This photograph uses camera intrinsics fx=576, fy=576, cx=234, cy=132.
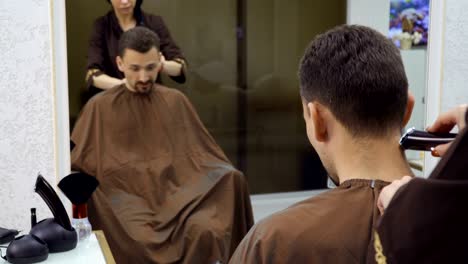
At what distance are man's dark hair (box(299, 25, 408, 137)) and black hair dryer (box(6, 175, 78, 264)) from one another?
1.07 m

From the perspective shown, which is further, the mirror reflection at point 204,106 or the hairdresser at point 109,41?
the hairdresser at point 109,41

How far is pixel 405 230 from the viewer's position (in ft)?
2.06

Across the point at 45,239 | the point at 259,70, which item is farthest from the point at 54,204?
the point at 259,70

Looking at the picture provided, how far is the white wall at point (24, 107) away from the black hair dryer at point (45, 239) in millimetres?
665

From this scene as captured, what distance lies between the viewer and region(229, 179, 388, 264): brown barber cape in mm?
1006

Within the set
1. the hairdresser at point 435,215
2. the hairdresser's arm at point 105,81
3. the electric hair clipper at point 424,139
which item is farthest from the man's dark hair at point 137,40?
the hairdresser at point 435,215

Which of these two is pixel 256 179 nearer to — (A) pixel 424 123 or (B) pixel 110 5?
(A) pixel 424 123

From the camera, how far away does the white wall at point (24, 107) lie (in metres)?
2.46

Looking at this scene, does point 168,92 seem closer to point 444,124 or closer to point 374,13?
point 374,13

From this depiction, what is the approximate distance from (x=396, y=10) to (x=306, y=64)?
305 centimetres

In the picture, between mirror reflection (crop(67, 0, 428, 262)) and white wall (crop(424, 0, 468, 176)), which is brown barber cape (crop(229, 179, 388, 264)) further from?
white wall (crop(424, 0, 468, 176))

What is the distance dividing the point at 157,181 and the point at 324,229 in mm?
2097

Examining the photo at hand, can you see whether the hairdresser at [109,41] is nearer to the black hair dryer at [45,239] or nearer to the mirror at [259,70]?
the mirror at [259,70]

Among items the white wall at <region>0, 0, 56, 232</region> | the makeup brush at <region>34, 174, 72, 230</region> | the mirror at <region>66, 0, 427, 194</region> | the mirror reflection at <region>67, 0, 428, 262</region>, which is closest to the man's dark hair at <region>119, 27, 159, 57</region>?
the mirror reflection at <region>67, 0, 428, 262</region>
